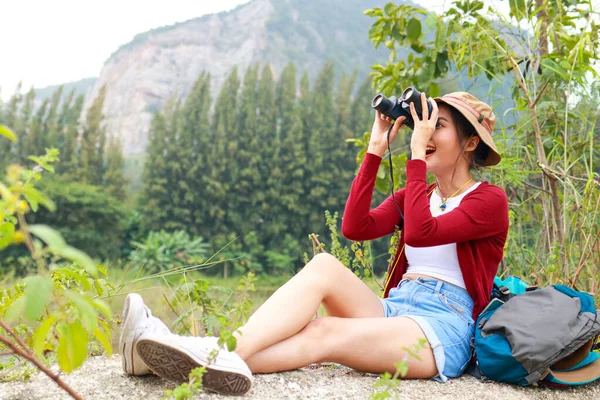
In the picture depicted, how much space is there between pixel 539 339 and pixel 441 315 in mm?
255

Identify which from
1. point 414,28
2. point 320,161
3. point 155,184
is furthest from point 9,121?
point 414,28

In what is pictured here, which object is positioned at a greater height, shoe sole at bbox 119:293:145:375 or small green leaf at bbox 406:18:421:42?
small green leaf at bbox 406:18:421:42

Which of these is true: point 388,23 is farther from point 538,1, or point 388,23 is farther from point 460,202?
point 460,202

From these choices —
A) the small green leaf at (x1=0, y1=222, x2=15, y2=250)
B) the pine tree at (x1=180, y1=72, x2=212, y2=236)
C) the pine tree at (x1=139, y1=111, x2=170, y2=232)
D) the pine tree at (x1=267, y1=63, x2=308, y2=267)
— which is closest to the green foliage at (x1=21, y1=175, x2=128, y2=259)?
the pine tree at (x1=139, y1=111, x2=170, y2=232)

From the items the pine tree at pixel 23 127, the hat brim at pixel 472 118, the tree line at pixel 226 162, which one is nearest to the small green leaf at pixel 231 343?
the hat brim at pixel 472 118

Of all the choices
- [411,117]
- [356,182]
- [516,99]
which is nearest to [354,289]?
[356,182]

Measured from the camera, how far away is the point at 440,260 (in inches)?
67.6

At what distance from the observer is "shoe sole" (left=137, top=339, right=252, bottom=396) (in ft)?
4.05

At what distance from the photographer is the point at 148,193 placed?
76.9 feet

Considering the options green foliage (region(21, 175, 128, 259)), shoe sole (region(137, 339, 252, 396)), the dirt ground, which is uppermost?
shoe sole (region(137, 339, 252, 396))

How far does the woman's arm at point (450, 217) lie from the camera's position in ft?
5.19

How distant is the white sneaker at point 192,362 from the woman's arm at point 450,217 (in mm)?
599

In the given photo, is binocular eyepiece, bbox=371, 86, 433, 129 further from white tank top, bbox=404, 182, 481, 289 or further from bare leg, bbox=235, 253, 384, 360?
bare leg, bbox=235, 253, 384, 360

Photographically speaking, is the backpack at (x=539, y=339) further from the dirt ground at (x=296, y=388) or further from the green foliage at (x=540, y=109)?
the green foliage at (x=540, y=109)
